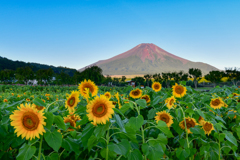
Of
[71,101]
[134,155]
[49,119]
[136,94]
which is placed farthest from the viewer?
[136,94]

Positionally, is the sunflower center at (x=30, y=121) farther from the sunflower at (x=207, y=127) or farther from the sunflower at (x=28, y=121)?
the sunflower at (x=207, y=127)

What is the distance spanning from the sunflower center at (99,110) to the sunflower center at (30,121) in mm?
334

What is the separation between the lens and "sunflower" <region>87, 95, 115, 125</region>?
3.20ft

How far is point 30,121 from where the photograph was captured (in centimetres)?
95

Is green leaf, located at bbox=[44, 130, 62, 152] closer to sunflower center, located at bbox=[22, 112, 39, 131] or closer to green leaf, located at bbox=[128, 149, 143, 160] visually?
sunflower center, located at bbox=[22, 112, 39, 131]

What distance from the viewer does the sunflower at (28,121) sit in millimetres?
941

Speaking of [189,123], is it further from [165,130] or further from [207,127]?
[165,130]

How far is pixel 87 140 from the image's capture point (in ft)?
3.41

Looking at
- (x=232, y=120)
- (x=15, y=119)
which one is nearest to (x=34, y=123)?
(x=15, y=119)

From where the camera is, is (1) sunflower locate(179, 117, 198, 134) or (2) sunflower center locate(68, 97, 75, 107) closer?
(2) sunflower center locate(68, 97, 75, 107)

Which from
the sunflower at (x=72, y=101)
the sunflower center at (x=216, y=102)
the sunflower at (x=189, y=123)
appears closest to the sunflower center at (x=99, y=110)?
the sunflower at (x=72, y=101)

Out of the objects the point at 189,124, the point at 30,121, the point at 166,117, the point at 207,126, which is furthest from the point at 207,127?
the point at 30,121

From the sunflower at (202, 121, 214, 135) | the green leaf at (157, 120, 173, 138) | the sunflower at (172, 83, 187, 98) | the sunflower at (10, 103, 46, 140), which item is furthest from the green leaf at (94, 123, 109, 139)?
the sunflower at (172, 83, 187, 98)

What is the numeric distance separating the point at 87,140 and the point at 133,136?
0.96 ft
